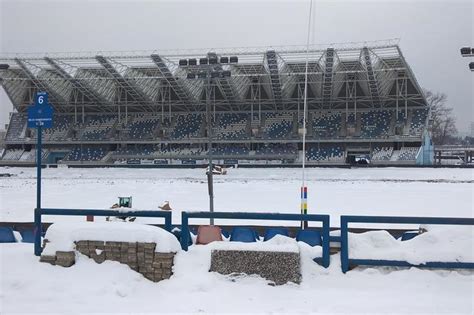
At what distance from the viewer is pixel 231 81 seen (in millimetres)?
60375

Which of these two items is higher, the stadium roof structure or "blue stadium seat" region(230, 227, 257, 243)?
the stadium roof structure

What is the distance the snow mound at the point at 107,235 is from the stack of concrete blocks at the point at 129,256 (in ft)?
0.24

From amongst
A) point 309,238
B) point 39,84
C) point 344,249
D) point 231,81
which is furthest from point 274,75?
point 344,249

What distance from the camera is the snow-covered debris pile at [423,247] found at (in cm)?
709

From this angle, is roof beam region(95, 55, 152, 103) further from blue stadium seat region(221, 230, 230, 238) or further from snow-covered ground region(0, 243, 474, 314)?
snow-covered ground region(0, 243, 474, 314)

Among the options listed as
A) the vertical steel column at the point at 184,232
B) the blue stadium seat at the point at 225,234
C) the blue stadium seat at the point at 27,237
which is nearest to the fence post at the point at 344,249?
the vertical steel column at the point at 184,232

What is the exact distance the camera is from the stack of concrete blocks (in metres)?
6.99

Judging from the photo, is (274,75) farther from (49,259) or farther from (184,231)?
(49,259)

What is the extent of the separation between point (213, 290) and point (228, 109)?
208ft

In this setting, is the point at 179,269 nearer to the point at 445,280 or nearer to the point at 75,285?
the point at 75,285

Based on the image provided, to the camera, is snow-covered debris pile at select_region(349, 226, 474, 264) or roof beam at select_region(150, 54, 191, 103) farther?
roof beam at select_region(150, 54, 191, 103)

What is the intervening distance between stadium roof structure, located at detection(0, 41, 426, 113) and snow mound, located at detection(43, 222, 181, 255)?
4522cm

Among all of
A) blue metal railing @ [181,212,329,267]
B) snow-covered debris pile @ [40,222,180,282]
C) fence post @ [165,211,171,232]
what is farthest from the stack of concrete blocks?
fence post @ [165,211,171,232]

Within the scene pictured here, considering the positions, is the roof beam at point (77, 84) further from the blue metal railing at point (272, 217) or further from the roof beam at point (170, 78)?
the blue metal railing at point (272, 217)
